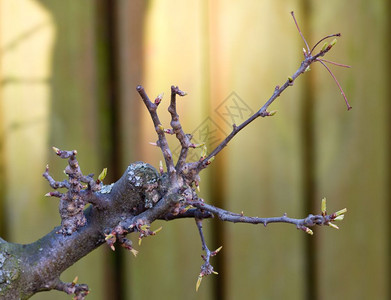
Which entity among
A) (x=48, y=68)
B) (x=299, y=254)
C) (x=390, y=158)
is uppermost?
(x=48, y=68)

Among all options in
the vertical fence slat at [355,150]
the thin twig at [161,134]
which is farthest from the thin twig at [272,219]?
the vertical fence slat at [355,150]

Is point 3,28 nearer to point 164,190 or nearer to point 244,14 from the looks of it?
→ point 244,14

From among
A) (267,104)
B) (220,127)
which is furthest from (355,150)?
(267,104)

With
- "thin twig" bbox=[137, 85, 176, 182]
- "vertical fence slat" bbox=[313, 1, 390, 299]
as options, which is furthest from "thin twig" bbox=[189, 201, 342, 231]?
"vertical fence slat" bbox=[313, 1, 390, 299]

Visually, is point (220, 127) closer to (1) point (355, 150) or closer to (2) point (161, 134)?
(1) point (355, 150)

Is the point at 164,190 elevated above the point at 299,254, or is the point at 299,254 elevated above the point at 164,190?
the point at 164,190

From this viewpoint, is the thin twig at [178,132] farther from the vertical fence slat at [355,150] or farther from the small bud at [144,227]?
the vertical fence slat at [355,150]

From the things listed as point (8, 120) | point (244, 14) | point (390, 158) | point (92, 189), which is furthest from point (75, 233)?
point (390, 158)

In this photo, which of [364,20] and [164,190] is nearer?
[164,190]
